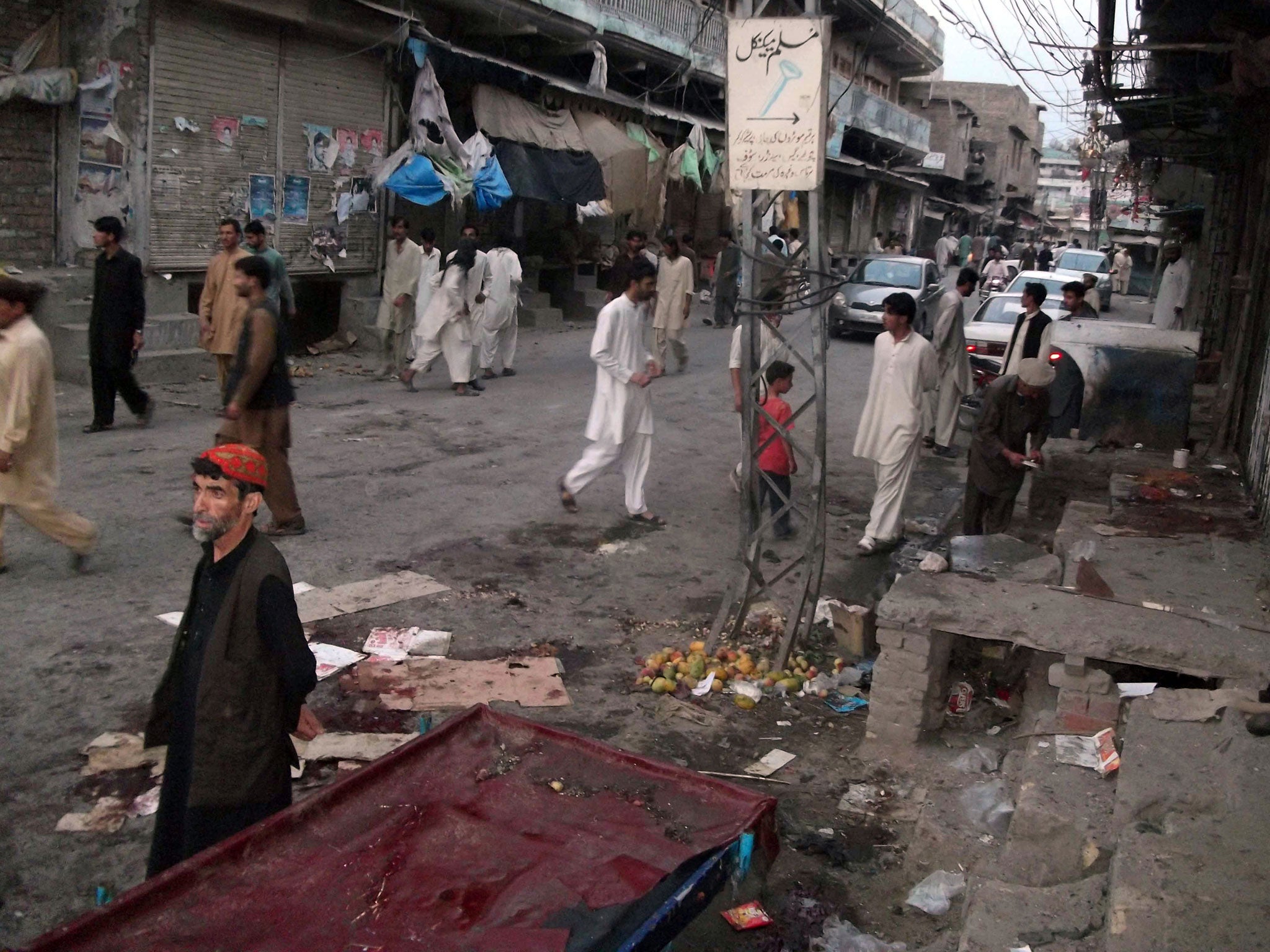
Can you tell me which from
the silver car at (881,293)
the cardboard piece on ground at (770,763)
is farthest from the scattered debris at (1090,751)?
the silver car at (881,293)

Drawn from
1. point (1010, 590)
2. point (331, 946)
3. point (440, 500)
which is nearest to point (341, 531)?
point (440, 500)

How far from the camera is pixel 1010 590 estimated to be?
17.2ft

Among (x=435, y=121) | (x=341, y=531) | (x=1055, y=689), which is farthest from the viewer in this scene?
(x=435, y=121)

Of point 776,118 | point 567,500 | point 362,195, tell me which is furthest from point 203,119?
point 776,118

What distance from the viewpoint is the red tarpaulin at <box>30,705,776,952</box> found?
2869 mm

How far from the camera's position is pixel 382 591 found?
6453mm

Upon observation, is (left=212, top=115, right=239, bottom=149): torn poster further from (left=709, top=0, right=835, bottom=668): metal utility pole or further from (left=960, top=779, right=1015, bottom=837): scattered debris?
(left=960, top=779, right=1015, bottom=837): scattered debris

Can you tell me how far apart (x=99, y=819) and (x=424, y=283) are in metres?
9.84

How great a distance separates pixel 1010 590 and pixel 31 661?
443 cm

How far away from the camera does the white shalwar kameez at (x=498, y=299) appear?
530 inches

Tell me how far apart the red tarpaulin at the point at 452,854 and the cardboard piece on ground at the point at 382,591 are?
95.3 inches

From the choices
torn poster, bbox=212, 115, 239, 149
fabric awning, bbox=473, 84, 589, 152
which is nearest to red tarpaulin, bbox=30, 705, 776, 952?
torn poster, bbox=212, 115, 239, 149

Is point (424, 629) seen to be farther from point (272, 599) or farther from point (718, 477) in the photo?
point (718, 477)

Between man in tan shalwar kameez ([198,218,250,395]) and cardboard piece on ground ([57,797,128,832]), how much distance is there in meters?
5.44
